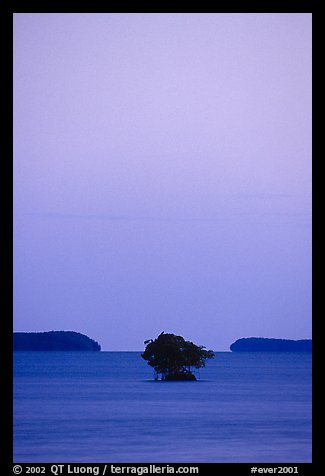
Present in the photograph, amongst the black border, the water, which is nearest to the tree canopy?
the water

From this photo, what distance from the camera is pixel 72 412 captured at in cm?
2320

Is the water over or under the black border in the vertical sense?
under

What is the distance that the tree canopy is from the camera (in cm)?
1997

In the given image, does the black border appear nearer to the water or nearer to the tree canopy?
the water

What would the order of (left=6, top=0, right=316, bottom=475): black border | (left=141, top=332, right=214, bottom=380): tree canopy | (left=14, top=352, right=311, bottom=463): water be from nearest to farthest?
(left=6, top=0, right=316, bottom=475): black border, (left=14, top=352, right=311, bottom=463): water, (left=141, top=332, right=214, bottom=380): tree canopy

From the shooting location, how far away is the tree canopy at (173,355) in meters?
20.0

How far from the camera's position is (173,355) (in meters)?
20.4
